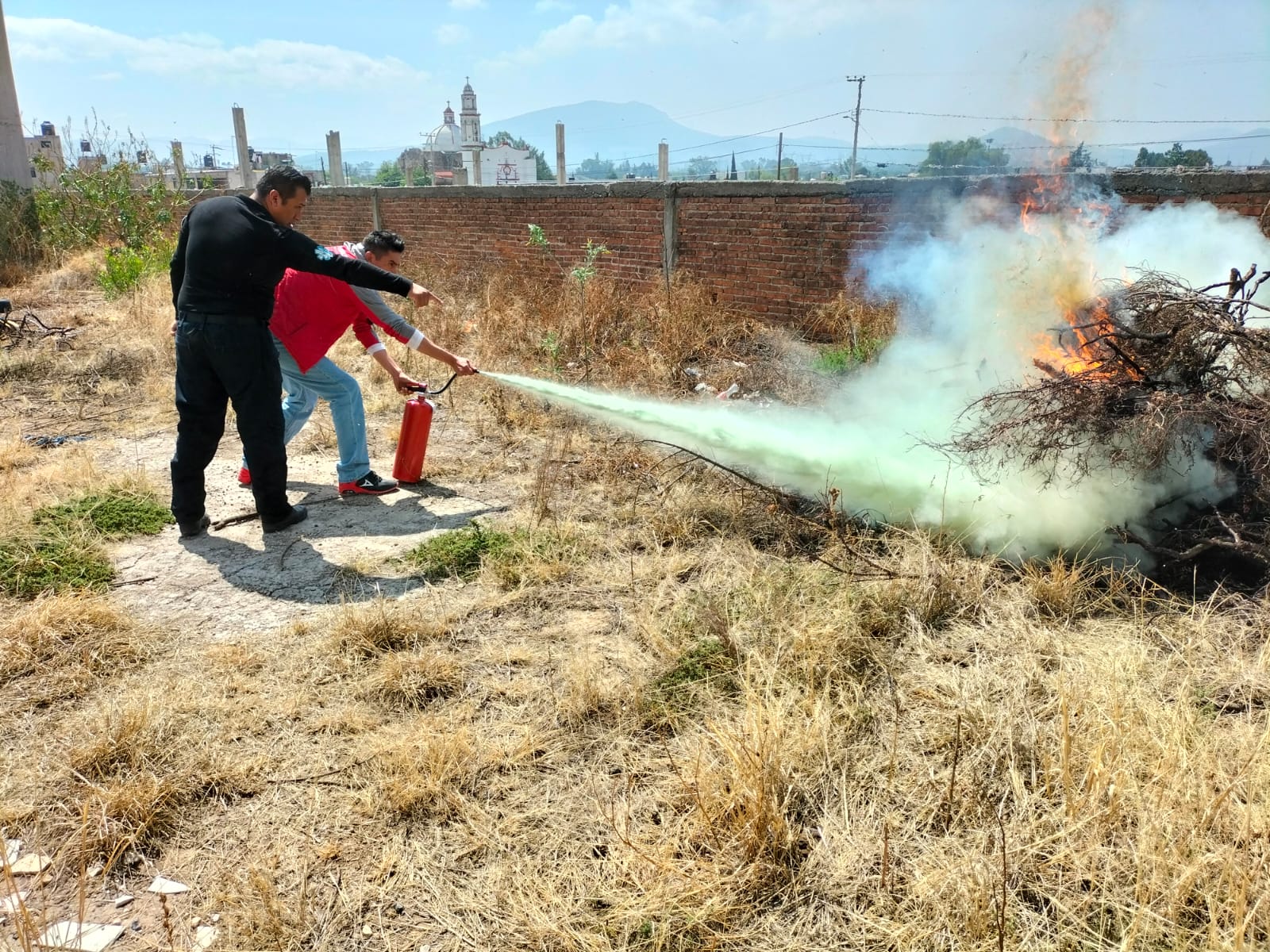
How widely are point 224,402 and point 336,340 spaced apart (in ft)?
2.53

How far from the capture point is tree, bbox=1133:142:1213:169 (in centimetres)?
614

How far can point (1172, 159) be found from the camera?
6.29 metres

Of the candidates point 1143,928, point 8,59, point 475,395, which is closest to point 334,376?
point 475,395

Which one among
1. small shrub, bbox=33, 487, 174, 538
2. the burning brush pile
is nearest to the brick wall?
the burning brush pile

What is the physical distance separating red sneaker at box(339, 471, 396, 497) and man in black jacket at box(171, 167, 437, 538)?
68 centimetres

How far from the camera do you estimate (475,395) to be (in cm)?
748

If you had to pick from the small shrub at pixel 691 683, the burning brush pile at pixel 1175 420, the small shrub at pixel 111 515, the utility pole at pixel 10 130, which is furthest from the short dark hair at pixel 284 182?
the utility pole at pixel 10 130

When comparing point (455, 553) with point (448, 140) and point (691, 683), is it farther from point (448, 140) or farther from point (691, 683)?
point (448, 140)

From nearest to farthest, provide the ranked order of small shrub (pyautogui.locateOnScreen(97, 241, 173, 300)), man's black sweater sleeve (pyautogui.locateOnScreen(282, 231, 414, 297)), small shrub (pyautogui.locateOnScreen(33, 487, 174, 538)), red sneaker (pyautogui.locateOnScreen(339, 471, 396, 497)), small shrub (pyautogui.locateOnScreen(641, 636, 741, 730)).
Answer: small shrub (pyautogui.locateOnScreen(641, 636, 741, 730)) < man's black sweater sleeve (pyautogui.locateOnScreen(282, 231, 414, 297)) < small shrub (pyautogui.locateOnScreen(33, 487, 174, 538)) < red sneaker (pyautogui.locateOnScreen(339, 471, 396, 497)) < small shrub (pyautogui.locateOnScreen(97, 241, 173, 300))

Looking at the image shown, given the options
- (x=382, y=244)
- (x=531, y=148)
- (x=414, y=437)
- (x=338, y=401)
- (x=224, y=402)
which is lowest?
(x=414, y=437)

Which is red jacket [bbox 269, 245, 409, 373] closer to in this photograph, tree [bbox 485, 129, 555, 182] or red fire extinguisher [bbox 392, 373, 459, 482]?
red fire extinguisher [bbox 392, 373, 459, 482]

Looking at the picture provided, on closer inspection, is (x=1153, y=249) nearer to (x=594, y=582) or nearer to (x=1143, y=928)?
(x=594, y=582)

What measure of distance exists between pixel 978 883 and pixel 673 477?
131 inches

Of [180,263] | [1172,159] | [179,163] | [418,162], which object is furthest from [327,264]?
[418,162]
